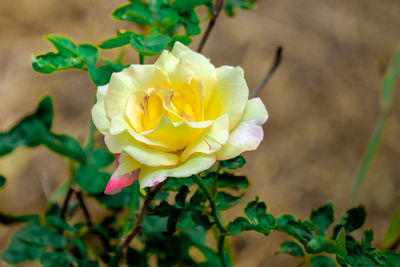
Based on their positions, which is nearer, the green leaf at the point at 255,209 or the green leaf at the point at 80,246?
the green leaf at the point at 255,209

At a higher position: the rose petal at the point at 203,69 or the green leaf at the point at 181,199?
the rose petal at the point at 203,69

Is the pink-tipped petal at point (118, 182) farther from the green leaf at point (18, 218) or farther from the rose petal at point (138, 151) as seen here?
A: the green leaf at point (18, 218)

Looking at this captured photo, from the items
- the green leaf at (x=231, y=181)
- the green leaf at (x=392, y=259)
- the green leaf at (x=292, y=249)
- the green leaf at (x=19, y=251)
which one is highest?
the green leaf at (x=392, y=259)

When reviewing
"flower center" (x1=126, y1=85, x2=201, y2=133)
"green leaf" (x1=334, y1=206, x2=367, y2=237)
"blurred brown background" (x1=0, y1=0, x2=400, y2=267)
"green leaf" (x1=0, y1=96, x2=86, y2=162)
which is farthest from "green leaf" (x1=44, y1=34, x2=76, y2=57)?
"blurred brown background" (x1=0, y1=0, x2=400, y2=267)

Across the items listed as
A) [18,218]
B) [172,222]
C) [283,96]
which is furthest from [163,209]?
[283,96]

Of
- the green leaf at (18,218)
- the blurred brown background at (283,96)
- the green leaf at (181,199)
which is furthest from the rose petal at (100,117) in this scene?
the blurred brown background at (283,96)

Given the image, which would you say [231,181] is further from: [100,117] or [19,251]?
[19,251]

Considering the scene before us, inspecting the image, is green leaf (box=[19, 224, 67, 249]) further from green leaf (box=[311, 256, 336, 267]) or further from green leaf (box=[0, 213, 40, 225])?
green leaf (box=[311, 256, 336, 267])
